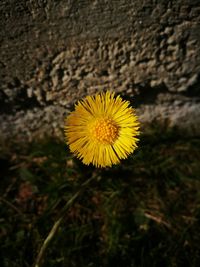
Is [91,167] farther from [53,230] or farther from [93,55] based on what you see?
[93,55]

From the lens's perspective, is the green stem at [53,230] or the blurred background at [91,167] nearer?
the blurred background at [91,167]

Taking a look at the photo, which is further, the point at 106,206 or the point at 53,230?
the point at 106,206

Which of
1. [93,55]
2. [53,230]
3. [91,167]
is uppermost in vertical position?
[93,55]

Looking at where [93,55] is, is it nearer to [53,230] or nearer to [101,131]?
[101,131]

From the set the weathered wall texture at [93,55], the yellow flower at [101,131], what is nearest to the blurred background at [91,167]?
the weathered wall texture at [93,55]

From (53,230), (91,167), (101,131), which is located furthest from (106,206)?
(101,131)

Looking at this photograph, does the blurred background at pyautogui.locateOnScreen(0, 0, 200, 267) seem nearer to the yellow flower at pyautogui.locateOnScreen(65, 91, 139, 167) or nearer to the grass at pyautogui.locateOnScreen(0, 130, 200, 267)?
the grass at pyautogui.locateOnScreen(0, 130, 200, 267)

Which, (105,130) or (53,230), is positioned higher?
(105,130)

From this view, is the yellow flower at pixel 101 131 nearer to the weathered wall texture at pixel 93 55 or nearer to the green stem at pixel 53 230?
the weathered wall texture at pixel 93 55
